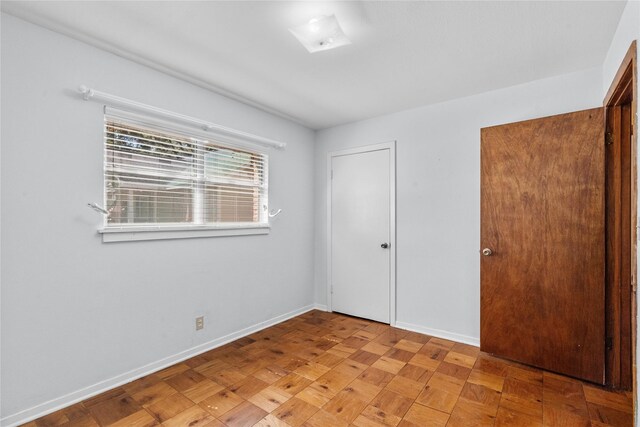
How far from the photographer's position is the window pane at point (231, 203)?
2.86 m

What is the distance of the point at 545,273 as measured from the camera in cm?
241

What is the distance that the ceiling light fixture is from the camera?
179cm

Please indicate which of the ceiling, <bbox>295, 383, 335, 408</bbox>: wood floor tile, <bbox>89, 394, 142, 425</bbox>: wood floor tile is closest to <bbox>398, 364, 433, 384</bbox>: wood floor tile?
<bbox>295, 383, 335, 408</bbox>: wood floor tile

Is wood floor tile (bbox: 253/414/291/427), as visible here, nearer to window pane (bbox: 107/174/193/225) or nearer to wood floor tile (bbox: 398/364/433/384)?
wood floor tile (bbox: 398/364/433/384)

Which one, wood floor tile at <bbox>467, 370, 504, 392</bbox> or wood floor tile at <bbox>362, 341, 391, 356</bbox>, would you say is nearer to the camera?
wood floor tile at <bbox>467, 370, 504, 392</bbox>

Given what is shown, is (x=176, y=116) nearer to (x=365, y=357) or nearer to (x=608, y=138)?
(x=365, y=357)

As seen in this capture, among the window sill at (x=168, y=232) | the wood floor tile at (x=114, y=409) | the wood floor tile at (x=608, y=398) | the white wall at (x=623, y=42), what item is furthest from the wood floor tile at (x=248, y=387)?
the wood floor tile at (x=608, y=398)

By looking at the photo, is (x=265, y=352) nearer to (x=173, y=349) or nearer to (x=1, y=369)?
(x=173, y=349)

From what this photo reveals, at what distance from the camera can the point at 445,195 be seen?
310 centimetres

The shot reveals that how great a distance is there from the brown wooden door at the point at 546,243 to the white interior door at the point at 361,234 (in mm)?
1064

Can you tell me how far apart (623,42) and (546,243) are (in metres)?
1.36

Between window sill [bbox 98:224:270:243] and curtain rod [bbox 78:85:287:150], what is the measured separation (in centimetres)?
88

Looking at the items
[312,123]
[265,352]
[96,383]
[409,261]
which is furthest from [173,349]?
[312,123]

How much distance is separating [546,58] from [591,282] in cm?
166
